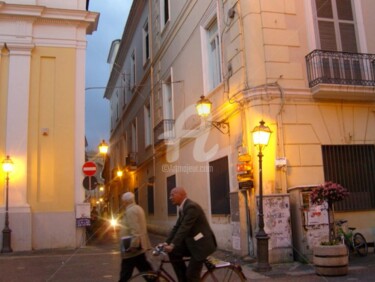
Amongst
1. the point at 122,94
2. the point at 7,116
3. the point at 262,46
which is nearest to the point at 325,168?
the point at 262,46

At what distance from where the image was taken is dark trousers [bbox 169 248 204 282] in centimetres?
569

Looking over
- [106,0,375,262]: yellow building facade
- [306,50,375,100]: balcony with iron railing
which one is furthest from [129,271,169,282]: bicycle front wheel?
[306,50,375,100]: balcony with iron railing

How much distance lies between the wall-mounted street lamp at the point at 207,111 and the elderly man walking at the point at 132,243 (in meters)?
5.71

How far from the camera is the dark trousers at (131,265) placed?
648 centimetres

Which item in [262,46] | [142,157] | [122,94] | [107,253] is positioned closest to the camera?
[262,46]

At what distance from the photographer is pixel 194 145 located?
603 inches

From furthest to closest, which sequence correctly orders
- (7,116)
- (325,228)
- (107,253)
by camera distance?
(7,116), (107,253), (325,228)

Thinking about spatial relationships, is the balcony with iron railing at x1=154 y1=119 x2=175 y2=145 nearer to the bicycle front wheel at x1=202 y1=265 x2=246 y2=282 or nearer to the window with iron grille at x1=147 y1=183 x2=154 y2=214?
the window with iron grille at x1=147 y1=183 x2=154 y2=214

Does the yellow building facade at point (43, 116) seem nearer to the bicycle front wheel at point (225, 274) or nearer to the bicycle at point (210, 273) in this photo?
the bicycle at point (210, 273)

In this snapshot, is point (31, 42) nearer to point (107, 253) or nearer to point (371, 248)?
point (107, 253)

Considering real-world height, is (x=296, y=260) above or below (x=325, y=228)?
below

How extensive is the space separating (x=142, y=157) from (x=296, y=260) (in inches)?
568

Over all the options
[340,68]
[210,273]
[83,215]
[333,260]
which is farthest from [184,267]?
[83,215]

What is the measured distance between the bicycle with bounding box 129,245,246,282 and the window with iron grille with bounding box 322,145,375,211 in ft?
19.6
